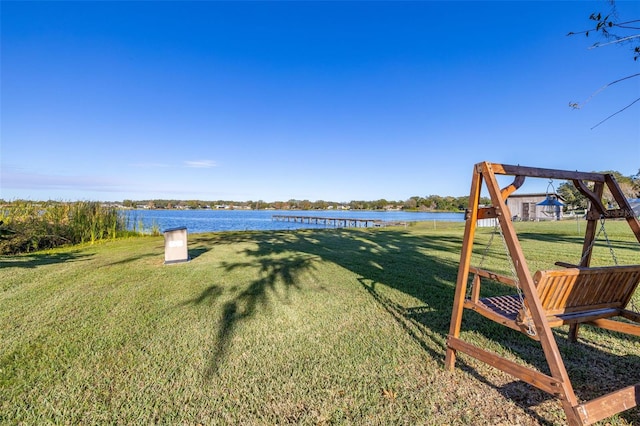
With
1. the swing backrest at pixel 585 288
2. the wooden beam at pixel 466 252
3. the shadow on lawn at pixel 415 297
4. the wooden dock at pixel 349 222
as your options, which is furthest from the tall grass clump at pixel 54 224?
the wooden dock at pixel 349 222

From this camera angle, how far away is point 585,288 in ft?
8.48

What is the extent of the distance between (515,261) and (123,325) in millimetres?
4166

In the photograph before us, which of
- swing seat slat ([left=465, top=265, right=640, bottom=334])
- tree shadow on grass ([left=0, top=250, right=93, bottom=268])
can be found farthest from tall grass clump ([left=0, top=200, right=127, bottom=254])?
swing seat slat ([left=465, top=265, right=640, bottom=334])

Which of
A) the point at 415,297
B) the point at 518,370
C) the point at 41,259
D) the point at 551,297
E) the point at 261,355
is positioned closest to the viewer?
the point at 518,370

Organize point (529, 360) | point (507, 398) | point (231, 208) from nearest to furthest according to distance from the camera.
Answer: point (507, 398)
point (529, 360)
point (231, 208)

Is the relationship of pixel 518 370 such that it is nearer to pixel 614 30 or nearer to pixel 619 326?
pixel 619 326

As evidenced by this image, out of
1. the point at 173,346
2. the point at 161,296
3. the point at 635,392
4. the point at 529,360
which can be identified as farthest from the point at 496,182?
the point at 161,296

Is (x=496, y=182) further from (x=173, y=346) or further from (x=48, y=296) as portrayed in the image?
(x=48, y=296)

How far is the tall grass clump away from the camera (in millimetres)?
9750

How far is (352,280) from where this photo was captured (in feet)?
19.8

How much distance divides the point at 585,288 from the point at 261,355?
2902mm

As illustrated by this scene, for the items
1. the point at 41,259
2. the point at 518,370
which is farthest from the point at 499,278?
the point at 41,259

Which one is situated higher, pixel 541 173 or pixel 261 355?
pixel 541 173

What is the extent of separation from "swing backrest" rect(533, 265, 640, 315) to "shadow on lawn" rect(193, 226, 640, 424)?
624mm
